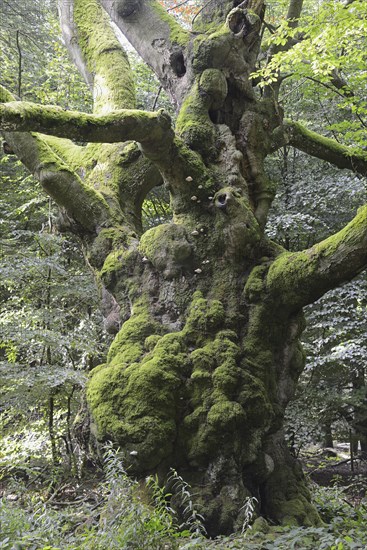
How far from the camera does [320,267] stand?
148 inches

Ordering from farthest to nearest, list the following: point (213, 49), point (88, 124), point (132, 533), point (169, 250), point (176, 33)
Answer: point (176, 33)
point (213, 49)
point (169, 250)
point (88, 124)
point (132, 533)

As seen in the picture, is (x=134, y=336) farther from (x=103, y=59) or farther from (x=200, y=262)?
(x=103, y=59)

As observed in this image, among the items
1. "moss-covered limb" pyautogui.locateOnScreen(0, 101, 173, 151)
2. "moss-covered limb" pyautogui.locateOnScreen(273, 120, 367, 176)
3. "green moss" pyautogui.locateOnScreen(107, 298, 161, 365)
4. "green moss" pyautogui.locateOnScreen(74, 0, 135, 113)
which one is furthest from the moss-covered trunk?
"green moss" pyautogui.locateOnScreen(74, 0, 135, 113)

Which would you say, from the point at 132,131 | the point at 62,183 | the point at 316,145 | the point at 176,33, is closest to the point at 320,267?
the point at 132,131

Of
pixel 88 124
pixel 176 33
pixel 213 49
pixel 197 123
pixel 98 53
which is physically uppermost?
pixel 98 53

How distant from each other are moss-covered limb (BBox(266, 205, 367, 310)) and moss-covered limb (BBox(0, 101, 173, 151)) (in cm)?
160

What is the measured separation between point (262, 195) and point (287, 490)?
115 inches

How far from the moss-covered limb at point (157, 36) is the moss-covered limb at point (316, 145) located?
4.22 feet

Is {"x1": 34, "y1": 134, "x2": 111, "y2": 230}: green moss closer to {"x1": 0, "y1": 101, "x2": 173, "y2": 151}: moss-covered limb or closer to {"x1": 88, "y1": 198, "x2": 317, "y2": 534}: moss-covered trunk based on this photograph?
{"x1": 88, "y1": 198, "x2": 317, "y2": 534}: moss-covered trunk

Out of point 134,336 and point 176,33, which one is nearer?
point 134,336

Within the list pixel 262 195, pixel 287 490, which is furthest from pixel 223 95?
pixel 287 490

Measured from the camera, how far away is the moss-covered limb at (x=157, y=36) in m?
5.49

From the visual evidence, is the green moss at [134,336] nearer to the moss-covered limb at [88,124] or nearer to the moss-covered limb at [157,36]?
the moss-covered limb at [88,124]

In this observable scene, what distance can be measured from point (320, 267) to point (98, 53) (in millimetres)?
4729
